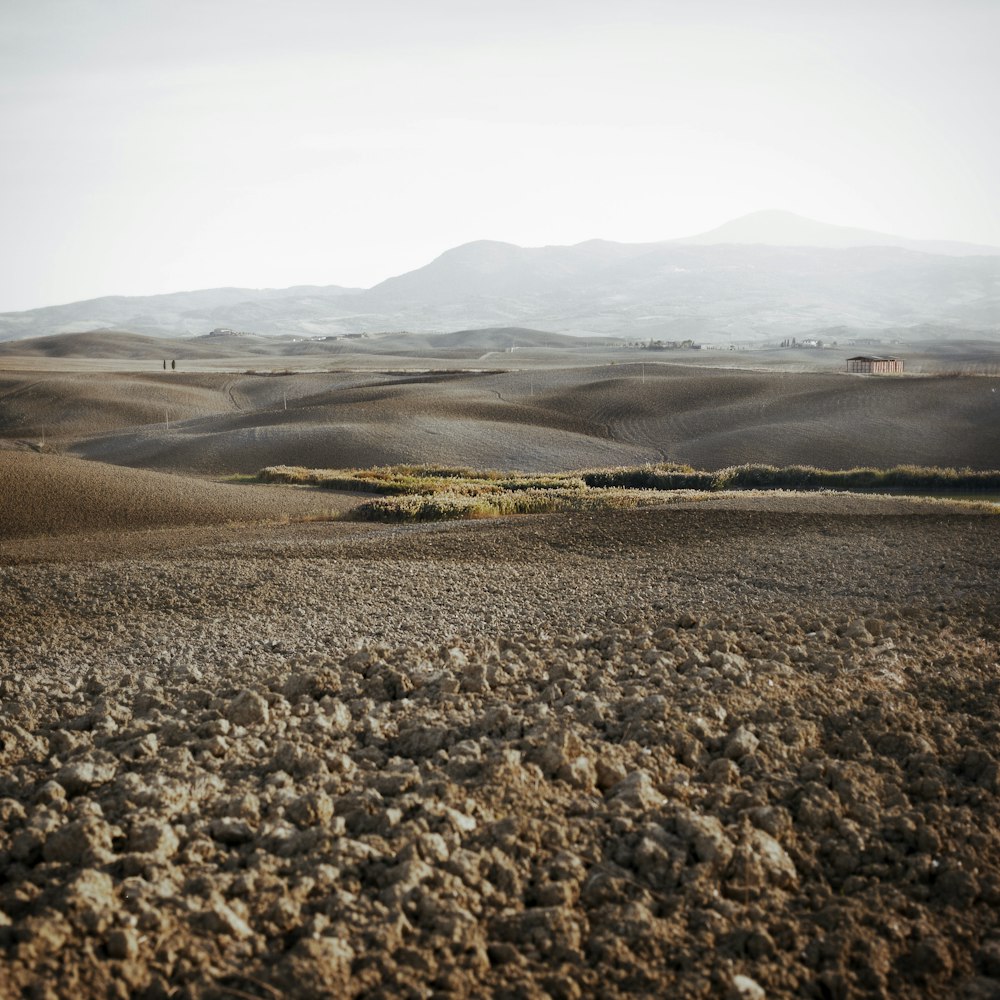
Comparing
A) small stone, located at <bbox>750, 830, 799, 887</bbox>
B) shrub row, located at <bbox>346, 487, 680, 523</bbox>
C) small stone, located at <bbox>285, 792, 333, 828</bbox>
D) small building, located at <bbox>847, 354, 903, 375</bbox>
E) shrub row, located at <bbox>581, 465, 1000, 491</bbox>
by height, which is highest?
small building, located at <bbox>847, 354, 903, 375</bbox>

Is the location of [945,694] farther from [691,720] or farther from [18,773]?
[18,773]

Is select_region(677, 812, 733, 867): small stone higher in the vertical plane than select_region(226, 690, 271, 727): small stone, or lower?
lower

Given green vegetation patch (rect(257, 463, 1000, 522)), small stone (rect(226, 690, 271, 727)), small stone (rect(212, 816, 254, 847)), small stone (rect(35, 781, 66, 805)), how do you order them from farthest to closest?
green vegetation patch (rect(257, 463, 1000, 522)) → small stone (rect(226, 690, 271, 727)) → small stone (rect(35, 781, 66, 805)) → small stone (rect(212, 816, 254, 847))

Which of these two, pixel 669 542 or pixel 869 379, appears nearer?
pixel 669 542

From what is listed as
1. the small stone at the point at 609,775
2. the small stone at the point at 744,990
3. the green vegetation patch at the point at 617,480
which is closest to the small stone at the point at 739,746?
the small stone at the point at 609,775

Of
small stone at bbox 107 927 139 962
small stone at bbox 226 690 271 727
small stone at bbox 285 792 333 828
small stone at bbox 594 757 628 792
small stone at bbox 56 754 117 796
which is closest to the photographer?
small stone at bbox 107 927 139 962

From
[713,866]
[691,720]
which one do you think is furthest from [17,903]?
[691,720]

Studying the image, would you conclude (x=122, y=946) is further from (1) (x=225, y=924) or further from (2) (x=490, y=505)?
(2) (x=490, y=505)

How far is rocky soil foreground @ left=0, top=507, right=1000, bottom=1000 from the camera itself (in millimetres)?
5258

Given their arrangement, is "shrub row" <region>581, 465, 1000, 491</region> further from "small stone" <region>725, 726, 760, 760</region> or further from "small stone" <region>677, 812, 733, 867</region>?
"small stone" <region>677, 812, 733, 867</region>

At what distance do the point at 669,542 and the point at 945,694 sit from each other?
741cm

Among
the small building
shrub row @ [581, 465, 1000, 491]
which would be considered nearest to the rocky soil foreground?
shrub row @ [581, 465, 1000, 491]

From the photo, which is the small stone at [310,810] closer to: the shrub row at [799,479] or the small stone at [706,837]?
the small stone at [706,837]

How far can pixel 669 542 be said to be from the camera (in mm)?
16375
